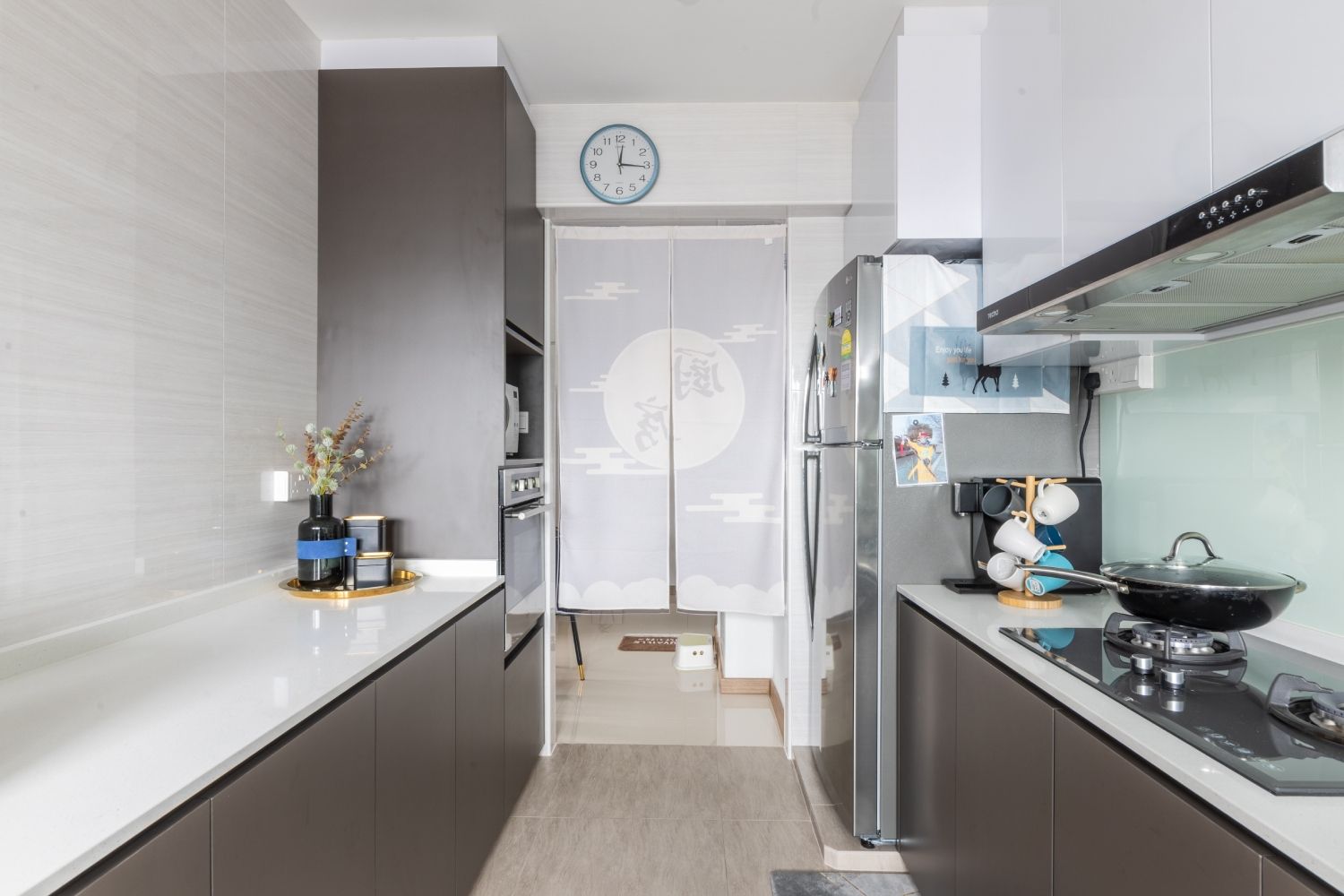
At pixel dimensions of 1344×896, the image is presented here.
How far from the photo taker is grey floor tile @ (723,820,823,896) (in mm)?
2016

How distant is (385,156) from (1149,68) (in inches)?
80.4

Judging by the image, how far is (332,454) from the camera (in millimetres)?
2004

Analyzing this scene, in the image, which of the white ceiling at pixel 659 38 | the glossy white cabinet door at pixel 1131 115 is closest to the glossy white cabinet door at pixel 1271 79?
the glossy white cabinet door at pixel 1131 115

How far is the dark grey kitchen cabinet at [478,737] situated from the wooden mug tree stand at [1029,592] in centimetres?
143

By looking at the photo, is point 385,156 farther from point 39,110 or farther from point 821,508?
point 821,508

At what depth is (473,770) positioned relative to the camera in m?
1.90

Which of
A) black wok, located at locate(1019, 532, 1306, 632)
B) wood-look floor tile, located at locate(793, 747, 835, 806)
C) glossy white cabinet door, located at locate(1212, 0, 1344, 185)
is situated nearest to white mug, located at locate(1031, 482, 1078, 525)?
black wok, located at locate(1019, 532, 1306, 632)

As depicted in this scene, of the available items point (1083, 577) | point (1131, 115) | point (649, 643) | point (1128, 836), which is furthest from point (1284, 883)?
point (649, 643)

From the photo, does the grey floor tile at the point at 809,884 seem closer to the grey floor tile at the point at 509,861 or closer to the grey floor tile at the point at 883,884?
the grey floor tile at the point at 883,884

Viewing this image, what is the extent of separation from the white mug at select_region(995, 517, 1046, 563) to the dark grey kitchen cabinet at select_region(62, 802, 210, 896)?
176 cm

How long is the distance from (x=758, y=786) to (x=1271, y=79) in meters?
2.45

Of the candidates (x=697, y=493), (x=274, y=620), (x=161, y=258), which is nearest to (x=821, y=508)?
(x=697, y=493)

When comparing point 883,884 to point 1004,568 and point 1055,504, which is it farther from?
point 1055,504

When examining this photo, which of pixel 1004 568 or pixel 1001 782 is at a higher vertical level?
pixel 1004 568
